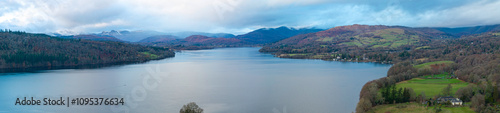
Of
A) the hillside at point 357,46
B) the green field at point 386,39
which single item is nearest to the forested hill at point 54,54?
the hillside at point 357,46

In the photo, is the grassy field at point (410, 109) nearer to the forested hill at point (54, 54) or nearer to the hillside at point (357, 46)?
the hillside at point (357, 46)

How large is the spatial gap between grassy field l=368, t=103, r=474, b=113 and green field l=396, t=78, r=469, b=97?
16.1 ft

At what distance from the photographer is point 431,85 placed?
117 ft

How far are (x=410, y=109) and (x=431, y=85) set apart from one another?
1235cm

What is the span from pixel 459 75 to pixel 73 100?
46.0 m

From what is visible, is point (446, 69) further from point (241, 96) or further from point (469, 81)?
point (241, 96)

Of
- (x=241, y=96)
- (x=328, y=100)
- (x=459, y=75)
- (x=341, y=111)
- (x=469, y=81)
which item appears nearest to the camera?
(x=341, y=111)

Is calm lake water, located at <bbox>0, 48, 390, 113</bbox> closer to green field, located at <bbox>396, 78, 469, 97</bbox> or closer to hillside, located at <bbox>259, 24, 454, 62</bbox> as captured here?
green field, located at <bbox>396, 78, 469, 97</bbox>

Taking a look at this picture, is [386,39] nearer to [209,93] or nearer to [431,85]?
[431,85]

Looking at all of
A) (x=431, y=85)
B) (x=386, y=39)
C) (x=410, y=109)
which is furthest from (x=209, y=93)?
(x=386, y=39)

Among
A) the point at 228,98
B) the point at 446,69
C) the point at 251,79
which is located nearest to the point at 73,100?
the point at 228,98

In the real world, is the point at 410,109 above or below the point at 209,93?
above

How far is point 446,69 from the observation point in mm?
47969

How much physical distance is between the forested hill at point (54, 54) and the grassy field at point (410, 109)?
2870 inches
